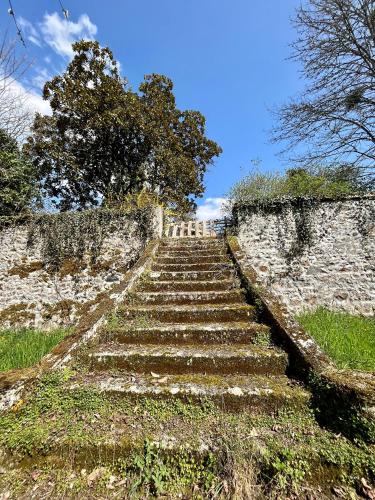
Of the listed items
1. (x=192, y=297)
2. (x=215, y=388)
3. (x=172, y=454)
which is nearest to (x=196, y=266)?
(x=192, y=297)

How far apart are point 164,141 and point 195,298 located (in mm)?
12379

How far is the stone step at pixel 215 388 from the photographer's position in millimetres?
2162

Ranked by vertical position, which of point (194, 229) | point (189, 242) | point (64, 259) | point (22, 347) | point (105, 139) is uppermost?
point (105, 139)

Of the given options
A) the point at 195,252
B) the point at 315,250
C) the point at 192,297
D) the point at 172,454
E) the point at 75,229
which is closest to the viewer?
the point at 172,454

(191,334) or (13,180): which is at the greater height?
(13,180)

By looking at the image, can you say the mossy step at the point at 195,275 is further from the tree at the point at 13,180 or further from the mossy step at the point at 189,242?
the tree at the point at 13,180

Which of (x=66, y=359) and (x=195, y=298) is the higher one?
(x=195, y=298)

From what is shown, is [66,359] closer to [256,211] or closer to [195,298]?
[195,298]

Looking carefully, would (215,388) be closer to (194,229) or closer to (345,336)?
(345,336)

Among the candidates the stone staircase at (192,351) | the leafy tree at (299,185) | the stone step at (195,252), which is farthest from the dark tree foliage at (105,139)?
the stone staircase at (192,351)

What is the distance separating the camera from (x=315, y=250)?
6738 millimetres

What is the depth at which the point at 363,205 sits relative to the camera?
6.74 meters

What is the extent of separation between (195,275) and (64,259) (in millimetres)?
4371

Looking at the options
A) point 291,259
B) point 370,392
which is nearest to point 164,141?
point 291,259
